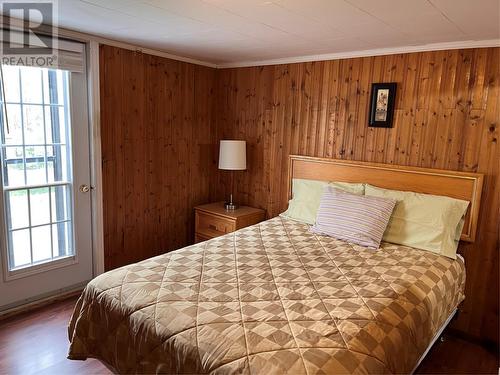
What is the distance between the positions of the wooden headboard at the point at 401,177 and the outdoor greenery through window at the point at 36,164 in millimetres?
2041

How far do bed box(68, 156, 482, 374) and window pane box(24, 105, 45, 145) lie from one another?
1.35m

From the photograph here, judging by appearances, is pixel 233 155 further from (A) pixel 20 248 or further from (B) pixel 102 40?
(A) pixel 20 248

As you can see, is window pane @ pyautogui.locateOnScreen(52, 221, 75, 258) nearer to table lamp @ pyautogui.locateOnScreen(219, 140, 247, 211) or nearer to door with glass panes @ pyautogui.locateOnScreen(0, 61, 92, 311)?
door with glass panes @ pyautogui.locateOnScreen(0, 61, 92, 311)

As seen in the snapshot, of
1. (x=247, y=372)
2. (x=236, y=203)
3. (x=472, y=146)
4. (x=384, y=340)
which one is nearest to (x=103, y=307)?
(x=247, y=372)

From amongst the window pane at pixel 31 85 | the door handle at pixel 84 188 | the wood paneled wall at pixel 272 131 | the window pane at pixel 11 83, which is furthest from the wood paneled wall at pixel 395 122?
the window pane at pixel 11 83

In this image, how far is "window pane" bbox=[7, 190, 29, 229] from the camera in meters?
2.70

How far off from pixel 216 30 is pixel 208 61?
1346mm

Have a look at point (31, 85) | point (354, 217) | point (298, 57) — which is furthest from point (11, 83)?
point (354, 217)

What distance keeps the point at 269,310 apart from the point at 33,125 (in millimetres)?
2258

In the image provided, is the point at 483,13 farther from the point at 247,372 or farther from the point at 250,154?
the point at 250,154

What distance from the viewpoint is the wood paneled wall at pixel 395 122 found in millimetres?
2592

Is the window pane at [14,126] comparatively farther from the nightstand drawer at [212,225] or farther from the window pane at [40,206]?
the nightstand drawer at [212,225]

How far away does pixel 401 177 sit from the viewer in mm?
2910

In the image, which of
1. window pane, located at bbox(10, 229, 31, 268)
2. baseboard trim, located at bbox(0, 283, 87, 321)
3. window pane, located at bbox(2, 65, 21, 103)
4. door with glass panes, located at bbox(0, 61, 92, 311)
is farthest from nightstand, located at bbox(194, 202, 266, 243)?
window pane, located at bbox(2, 65, 21, 103)
